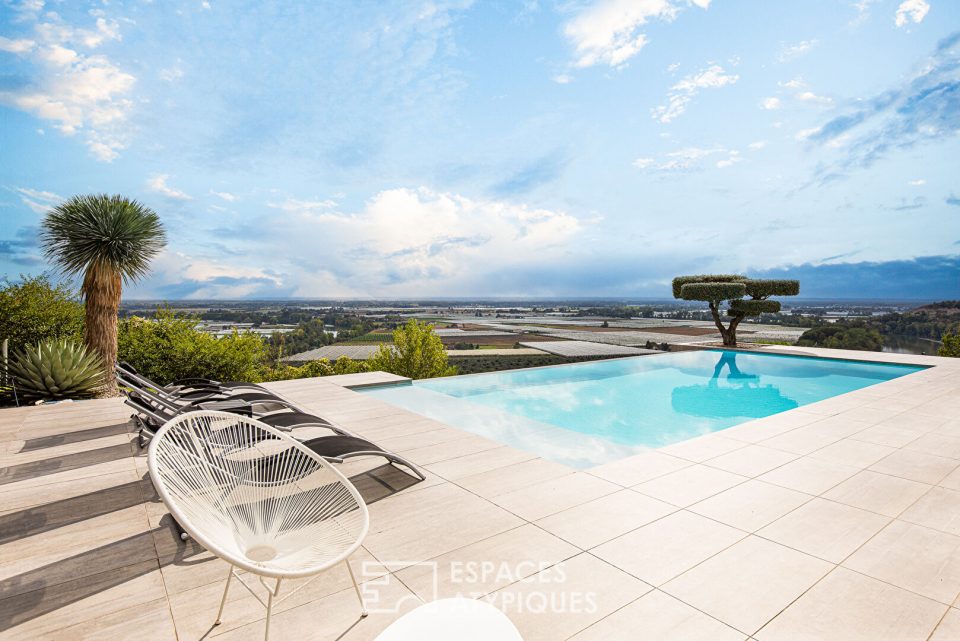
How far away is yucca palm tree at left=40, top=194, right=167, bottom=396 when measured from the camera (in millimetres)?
6859

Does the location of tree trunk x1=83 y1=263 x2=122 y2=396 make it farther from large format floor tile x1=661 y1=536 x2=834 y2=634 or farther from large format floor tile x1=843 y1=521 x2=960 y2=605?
large format floor tile x1=843 y1=521 x2=960 y2=605

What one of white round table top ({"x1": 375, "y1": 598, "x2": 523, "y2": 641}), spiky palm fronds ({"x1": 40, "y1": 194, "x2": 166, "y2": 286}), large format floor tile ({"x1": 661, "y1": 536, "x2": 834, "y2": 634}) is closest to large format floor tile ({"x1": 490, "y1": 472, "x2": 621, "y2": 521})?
large format floor tile ({"x1": 661, "y1": 536, "x2": 834, "y2": 634})

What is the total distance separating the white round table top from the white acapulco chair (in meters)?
0.33

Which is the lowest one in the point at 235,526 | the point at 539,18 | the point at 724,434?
the point at 724,434

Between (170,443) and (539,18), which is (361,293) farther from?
(170,443)

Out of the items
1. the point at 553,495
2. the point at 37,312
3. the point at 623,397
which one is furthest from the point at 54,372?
the point at 623,397

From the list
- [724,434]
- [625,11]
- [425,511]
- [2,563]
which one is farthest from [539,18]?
[2,563]

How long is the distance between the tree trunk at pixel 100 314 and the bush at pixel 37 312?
0.47 m

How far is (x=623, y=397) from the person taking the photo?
23.8 feet

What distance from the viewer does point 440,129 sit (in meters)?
14.8

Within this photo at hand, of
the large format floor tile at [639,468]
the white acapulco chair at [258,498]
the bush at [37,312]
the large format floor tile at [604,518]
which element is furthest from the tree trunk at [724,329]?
the bush at [37,312]

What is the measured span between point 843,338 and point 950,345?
2.71 metres

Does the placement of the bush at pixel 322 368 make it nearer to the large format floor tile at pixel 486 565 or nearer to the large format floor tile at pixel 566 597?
the large format floor tile at pixel 486 565

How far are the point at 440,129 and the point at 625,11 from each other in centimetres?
744
